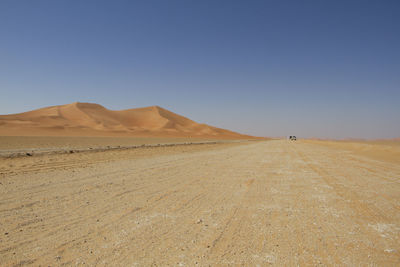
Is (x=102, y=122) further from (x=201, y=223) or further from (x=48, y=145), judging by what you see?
(x=201, y=223)

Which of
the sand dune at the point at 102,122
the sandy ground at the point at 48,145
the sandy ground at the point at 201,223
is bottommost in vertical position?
the sandy ground at the point at 201,223

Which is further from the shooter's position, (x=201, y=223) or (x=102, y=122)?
(x=102, y=122)

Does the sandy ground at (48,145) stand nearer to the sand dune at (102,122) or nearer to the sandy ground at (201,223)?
the sandy ground at (201,223)

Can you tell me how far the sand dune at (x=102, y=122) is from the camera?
67100mm

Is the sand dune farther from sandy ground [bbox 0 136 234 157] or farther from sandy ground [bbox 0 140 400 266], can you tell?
sandy ground [bbox 0 140 400 266]

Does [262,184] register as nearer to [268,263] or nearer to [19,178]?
[268,263]

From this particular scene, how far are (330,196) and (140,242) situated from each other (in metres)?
4.56

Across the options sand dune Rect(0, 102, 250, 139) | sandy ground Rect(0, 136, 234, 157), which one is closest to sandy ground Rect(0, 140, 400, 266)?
sandy ground Rect(0, 136, 234, 157)

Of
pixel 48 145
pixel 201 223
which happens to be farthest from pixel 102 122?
pixel 201 223

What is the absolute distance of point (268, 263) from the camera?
8.73 feet

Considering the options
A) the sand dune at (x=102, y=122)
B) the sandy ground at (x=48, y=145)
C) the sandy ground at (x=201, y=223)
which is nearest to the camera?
the sandy ground at (x=201, y=223)

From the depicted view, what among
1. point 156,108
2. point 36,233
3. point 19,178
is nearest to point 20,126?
point 19,178

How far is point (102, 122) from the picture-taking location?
294 feet

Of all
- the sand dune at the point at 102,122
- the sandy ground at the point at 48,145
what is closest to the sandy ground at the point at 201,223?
the sandy ground at the point at 48,145
